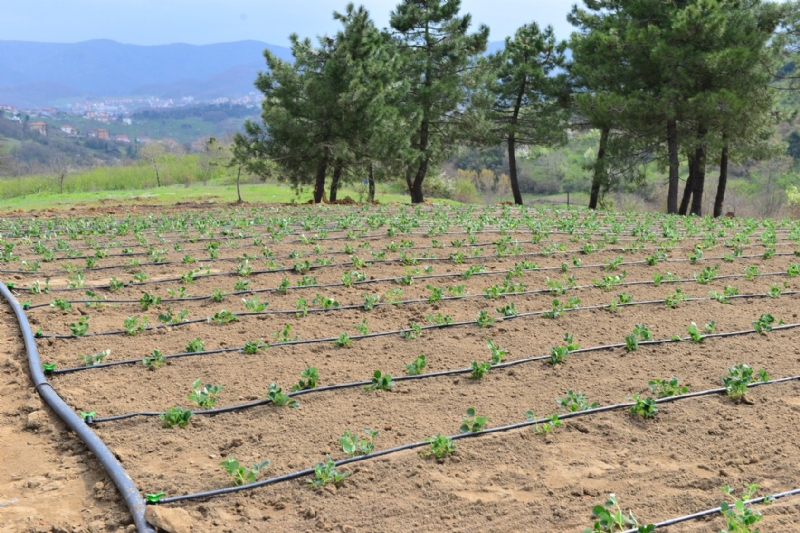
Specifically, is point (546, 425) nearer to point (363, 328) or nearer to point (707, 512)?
point (707, 512)

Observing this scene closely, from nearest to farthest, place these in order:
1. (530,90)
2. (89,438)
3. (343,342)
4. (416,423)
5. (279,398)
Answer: (89,438), (416,423), (279,398), (343,342), (530,90)

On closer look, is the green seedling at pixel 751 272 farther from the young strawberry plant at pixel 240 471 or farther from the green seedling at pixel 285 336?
the young strawberry plant at pixel 240 471

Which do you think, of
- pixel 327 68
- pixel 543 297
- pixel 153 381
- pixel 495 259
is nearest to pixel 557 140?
pixel 327 68

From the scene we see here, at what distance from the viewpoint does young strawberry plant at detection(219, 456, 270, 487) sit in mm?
2668

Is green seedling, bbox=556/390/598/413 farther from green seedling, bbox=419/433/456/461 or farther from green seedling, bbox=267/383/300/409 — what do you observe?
green seedling, bbox=267/383/300/409

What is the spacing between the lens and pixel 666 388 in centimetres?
353

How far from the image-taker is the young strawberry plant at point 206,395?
3379 mm

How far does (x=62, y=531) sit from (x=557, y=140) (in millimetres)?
23589

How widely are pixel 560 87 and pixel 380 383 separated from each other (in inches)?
847

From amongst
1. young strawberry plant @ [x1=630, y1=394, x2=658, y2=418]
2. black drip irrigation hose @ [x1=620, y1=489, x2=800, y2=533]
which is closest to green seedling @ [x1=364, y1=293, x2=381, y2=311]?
young strawberry plant @ [x1=630, y1=394, x2=658, y2=418]

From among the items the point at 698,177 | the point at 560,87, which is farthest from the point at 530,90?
the point at 698,177

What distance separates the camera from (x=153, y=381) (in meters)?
3.80

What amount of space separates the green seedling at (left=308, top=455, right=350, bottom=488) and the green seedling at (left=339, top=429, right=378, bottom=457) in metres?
0.15

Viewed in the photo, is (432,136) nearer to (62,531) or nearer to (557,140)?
(557,140)
